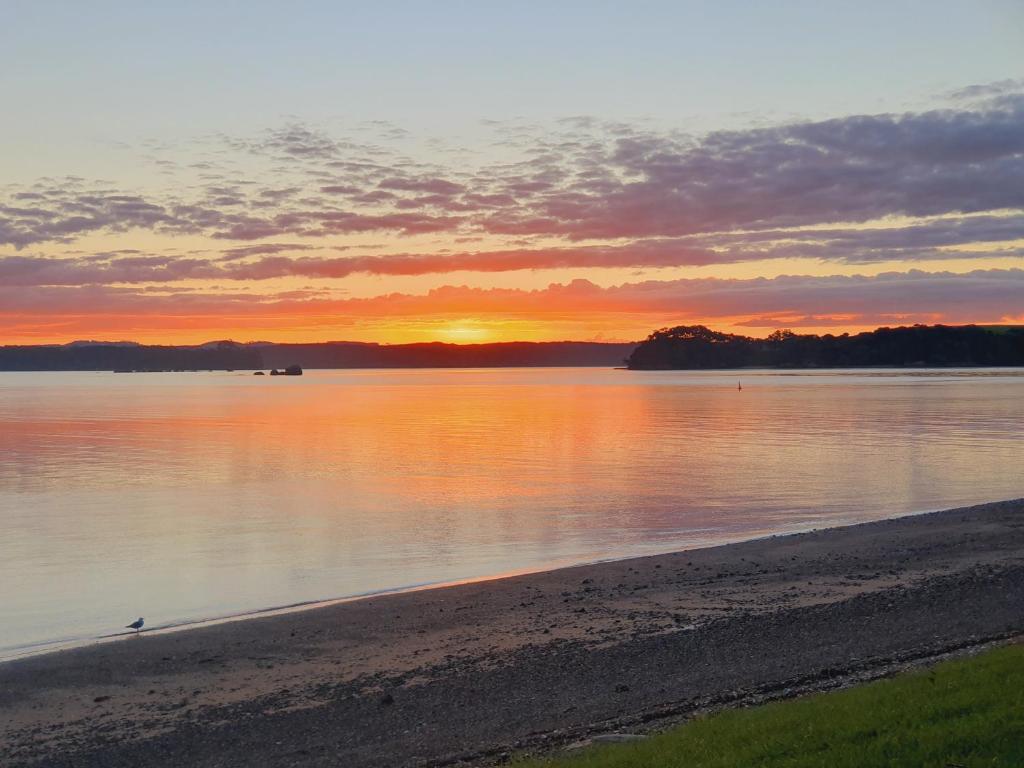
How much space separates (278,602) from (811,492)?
19866 mm

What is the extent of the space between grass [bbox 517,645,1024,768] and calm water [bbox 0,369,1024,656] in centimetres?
1087

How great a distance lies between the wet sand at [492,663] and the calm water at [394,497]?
314 cm

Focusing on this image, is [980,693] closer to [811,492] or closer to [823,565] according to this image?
[823,565]

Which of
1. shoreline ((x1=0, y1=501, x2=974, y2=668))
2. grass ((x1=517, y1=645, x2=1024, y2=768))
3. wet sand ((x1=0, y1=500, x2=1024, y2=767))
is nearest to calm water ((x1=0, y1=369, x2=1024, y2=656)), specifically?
shoreline ((x1=0, y1=501, x2=974, y2=668))

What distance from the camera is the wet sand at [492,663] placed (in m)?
10.1

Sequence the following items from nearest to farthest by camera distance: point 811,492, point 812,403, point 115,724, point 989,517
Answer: point 115,724 → point 989,517 → point 811,492 → point 812,403

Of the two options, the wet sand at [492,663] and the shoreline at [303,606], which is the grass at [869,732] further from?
the shoreline at [303,606]

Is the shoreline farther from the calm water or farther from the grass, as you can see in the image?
the grass

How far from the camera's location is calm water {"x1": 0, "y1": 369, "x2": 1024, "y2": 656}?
19969 millimetres

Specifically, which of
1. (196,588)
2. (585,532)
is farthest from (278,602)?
(585,532)

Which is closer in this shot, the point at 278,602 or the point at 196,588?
the point at 278,602

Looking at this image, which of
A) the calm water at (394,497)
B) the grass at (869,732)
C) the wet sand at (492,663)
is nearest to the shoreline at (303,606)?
the calm water at (394,497)

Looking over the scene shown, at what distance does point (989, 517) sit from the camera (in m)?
23.5

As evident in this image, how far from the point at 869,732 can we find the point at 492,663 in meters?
5.99
